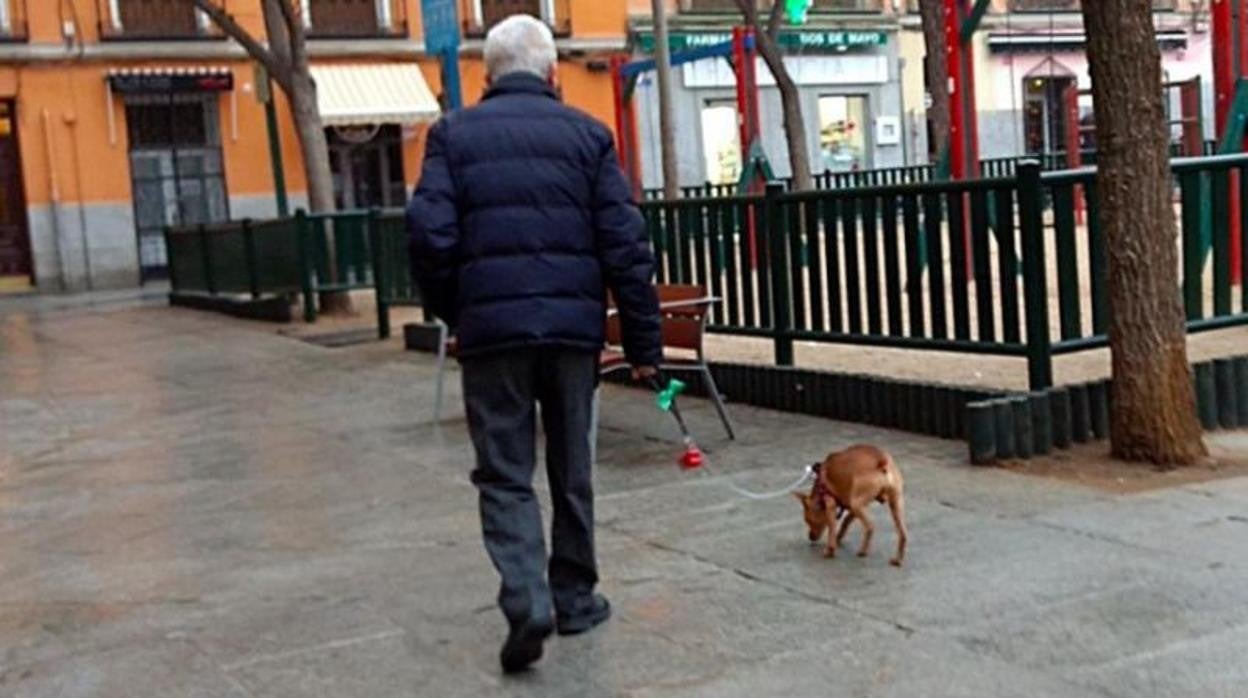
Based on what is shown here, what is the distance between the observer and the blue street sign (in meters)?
10.7

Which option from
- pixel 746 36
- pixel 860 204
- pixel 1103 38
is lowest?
pixel 860 204

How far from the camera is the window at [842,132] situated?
112 ft

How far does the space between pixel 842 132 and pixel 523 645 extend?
3086cm

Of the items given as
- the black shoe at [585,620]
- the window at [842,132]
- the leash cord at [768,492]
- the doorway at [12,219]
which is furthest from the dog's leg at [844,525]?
the window at [842,132]

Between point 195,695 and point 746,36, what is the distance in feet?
50.6

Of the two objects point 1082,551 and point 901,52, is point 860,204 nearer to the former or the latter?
point 1082,551

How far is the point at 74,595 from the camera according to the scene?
229 inches

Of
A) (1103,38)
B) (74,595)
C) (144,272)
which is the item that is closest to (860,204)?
(1103,38)

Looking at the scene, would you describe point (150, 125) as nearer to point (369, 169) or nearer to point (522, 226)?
point (369, 169)

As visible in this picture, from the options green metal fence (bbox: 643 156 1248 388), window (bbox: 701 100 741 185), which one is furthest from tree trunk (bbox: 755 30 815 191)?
window (bbox: 701 100 741 185)

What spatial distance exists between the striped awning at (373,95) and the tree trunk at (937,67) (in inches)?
547

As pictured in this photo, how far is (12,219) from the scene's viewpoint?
27.9m

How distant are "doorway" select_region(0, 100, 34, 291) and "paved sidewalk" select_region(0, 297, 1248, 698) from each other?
789 inches

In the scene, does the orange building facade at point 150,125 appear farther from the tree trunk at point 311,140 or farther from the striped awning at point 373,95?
the tree trunk at point 311,140
